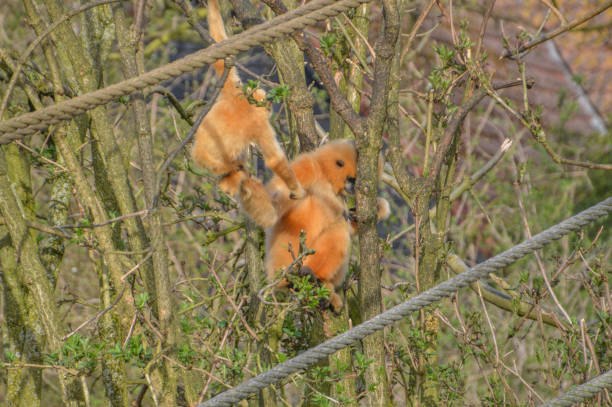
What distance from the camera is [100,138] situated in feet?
12.2

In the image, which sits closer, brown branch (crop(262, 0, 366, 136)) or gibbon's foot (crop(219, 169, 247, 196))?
brown branch (crop(262, 0, 366, 136))

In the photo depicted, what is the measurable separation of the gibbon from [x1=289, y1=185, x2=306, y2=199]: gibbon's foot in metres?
0.05

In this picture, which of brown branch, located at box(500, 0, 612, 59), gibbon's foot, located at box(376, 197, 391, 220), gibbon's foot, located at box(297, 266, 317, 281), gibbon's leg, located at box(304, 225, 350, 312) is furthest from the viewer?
gibbon's foot, located at box(376, 197, 391, 220)

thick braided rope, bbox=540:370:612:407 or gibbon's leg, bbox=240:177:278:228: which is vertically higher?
gibbon's leg, bbox=240:177:278:228

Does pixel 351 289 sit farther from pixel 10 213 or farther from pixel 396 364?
pixel 10 213

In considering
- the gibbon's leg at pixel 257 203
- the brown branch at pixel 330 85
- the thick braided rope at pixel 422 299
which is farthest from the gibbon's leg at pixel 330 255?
the thick braided rope at pixel 422 299

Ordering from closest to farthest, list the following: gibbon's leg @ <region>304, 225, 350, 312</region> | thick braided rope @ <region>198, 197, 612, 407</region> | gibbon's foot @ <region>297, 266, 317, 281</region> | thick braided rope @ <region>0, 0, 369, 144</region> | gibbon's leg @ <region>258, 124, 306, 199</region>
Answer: thick braided rope @ <region>0, 0, 369, 144</region> < thick braided rope @ <region>198, 197, 612, 407</region> < gibbon's leg @ <region>258, 124, 306, 199</region> < gibbon's foot @ <region>297, 266, 317, 281</region> < gibbon's leg @ <region>304, 225, 350, 312</region>

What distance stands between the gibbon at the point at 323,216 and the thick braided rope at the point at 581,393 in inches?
52.5

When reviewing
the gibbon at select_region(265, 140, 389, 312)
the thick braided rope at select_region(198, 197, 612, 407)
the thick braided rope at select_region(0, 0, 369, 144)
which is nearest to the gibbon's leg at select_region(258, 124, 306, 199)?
the gibbon at select_region(265, 140, 389, 312)

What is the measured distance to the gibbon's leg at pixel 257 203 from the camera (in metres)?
3.11

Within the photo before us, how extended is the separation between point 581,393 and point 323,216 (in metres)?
1.55

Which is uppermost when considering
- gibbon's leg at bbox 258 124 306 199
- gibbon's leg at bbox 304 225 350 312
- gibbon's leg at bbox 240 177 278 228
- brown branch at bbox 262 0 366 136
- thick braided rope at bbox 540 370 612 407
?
brown branch at bbox 262 0 366 136

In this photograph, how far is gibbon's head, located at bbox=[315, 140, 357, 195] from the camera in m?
3.44

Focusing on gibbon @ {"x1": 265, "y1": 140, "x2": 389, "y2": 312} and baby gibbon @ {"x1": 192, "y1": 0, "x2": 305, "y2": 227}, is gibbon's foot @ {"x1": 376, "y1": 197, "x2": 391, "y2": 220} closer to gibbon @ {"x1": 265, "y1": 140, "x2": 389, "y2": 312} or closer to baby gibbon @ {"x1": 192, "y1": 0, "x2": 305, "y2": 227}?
gibbon @ {"x1": 265, "y1": 140, "x2": 389, "y2": 312}
